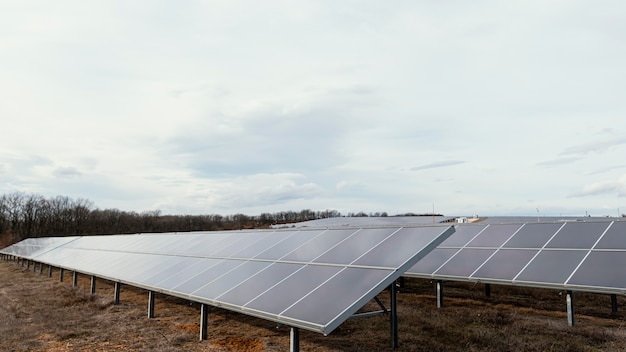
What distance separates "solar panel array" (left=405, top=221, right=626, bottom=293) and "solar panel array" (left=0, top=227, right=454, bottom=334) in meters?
5.42

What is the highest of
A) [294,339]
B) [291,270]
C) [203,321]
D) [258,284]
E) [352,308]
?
[291,270]

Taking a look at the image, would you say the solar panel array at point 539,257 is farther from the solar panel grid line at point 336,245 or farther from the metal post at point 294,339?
the metal post at point 294,339

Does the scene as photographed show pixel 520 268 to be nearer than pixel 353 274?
No

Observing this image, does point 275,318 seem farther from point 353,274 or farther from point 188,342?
point 188,342

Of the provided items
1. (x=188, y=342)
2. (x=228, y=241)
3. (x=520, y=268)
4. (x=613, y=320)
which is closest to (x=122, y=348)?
(x=188, y=342)

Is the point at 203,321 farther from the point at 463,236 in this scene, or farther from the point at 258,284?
the point at 463,236

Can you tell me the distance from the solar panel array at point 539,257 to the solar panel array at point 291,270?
214 inches

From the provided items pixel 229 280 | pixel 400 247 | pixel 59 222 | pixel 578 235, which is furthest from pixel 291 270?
pixel 59 222

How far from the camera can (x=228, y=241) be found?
759 inches

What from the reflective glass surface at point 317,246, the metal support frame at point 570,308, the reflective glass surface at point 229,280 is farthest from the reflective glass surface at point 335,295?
the metal support frame at point 570,308

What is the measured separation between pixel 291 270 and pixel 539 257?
1000 centimetres

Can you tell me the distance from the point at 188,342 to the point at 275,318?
5.10m

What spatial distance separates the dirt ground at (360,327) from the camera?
1201cm

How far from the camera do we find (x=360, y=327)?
14.1m
